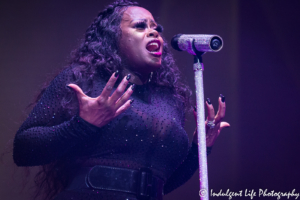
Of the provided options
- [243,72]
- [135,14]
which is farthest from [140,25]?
[243,72]

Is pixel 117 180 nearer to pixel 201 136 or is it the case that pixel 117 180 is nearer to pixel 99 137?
pixel 99 137

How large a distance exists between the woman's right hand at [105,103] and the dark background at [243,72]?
127 cm

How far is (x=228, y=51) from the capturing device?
8.52 ft

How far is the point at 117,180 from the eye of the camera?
1175 mm

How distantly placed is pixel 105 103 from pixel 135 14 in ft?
2.13

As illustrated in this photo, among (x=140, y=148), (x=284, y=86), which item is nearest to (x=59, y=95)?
(x=140, y=148)

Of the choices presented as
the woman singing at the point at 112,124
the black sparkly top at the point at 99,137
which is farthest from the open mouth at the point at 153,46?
the black sparkly top at the point at 99,137

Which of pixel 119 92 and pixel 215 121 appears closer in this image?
pixel 119 92

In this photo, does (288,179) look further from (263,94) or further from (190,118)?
(190,118)

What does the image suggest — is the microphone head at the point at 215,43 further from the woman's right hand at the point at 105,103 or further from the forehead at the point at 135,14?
the forehead at the point at 135,14

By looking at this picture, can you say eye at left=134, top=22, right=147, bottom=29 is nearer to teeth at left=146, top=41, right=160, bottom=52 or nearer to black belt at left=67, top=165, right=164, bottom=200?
teeth at left=146, top=41, right=160, bottom=52

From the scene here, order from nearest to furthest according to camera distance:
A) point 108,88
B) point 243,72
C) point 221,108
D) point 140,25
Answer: point 108,88
point 221,108
point 140,25
point 243,72

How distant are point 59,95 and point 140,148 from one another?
397mm

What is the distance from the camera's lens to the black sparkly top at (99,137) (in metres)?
1.18
